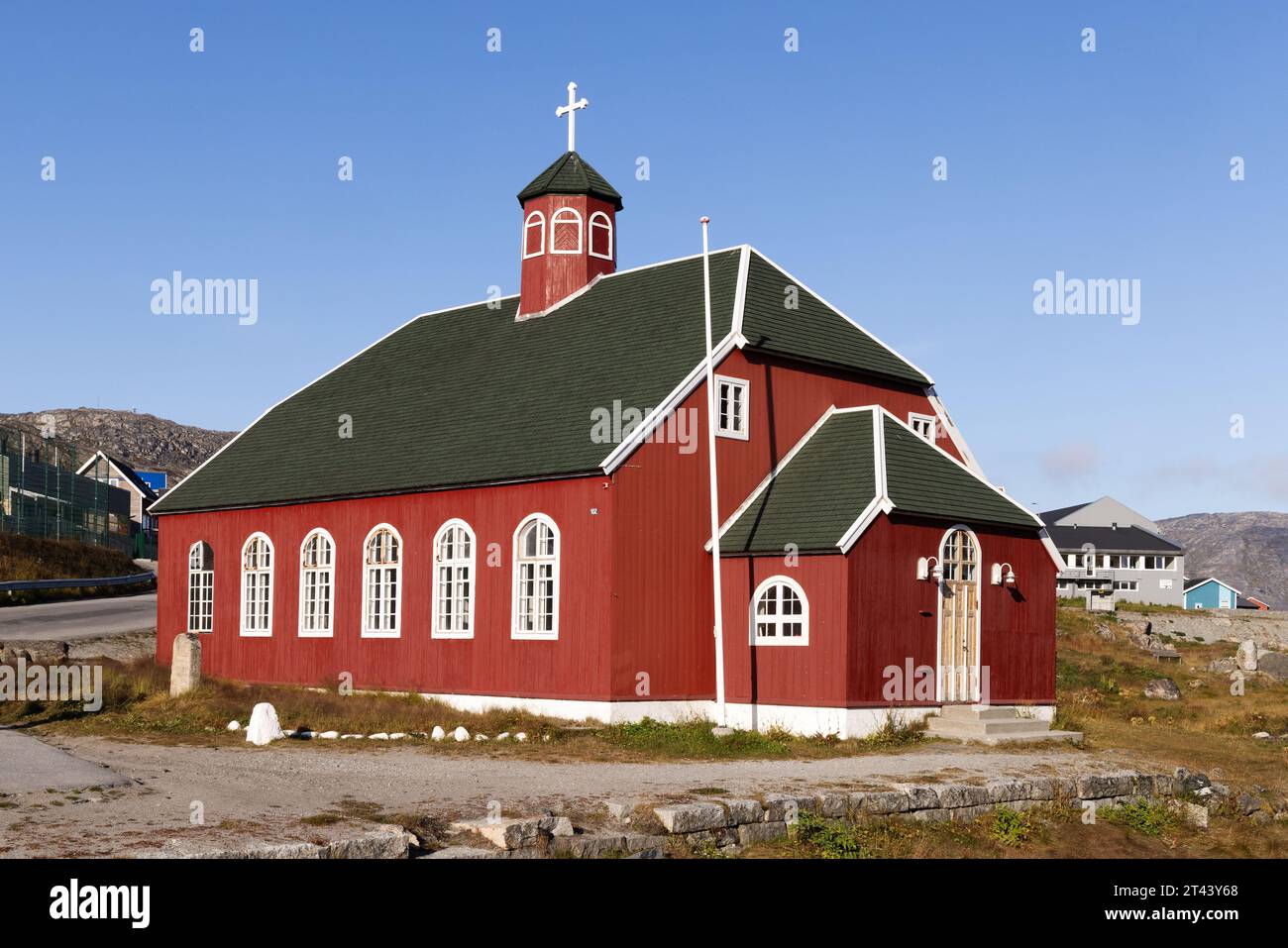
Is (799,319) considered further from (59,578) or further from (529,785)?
(59,578)

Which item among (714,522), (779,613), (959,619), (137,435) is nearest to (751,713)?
(779,613)

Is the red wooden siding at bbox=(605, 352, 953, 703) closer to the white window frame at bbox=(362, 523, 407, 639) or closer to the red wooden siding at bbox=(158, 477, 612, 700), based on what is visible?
the red wooden siding at bbox=(158, 477, 612, 700)

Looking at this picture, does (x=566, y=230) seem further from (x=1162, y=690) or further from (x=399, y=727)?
(x=1162, y=690)

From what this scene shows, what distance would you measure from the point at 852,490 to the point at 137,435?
170509 mm

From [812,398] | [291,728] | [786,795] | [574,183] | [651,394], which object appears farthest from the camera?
[574,183]

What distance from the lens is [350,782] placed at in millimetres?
16828

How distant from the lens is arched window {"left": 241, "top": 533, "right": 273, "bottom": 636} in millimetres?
33375

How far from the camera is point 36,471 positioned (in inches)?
2387

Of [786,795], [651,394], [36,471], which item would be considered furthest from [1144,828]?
[36,471]

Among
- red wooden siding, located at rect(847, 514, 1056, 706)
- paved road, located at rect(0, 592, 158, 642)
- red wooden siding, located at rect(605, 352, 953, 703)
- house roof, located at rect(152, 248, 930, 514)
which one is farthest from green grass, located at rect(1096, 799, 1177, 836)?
paved road, located at rect(0, 592, 158, 642)

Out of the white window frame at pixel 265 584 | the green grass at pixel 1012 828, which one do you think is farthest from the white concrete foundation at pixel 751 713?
the white window frame at pixel 265 584

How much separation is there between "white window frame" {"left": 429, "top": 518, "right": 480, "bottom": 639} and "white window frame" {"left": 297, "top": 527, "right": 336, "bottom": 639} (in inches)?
152

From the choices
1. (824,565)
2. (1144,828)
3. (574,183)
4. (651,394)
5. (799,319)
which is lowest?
(1144,828)
